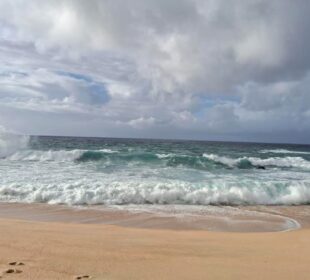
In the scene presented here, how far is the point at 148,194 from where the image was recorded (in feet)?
39.2

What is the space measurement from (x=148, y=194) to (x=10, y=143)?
67.5 ft

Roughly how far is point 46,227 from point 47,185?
5.31m

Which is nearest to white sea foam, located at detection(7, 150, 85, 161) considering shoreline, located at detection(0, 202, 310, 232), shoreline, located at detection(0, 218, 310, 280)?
shoreline, located at detection(0, 202, 310, 232)

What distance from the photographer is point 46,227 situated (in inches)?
279

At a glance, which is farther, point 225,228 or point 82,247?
point 225,228

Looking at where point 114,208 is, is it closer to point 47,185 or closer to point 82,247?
point 47,185

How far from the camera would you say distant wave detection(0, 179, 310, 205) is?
37.2 feet

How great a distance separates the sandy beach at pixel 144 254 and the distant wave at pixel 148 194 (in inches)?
163

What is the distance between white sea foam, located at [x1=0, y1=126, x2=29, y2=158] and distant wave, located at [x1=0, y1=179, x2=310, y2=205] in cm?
1602

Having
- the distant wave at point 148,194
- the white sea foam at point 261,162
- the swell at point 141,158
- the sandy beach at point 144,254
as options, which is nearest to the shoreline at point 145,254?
the sandy beach at point 144,254

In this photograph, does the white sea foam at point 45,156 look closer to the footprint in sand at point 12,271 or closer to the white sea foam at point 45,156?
the white sea foam at point 45,156

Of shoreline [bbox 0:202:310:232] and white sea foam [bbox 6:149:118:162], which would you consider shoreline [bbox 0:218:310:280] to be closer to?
shoreline [bbox 0:202:310:232]

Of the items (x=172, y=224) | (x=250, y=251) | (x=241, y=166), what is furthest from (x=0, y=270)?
(x=241, y=166)

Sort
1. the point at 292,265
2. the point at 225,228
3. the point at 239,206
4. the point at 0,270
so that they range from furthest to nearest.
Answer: the point at 239,206 < the point at 225,228 < the point at 292,265 < the point at 0,270
